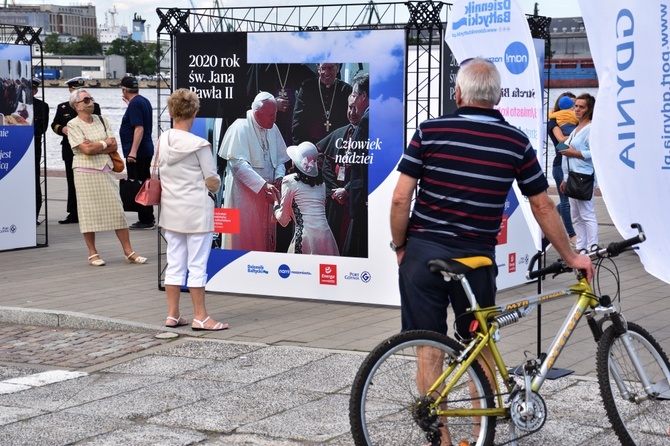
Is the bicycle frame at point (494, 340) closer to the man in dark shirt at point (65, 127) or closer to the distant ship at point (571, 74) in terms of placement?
the man in dark shirt at point (65, 127)

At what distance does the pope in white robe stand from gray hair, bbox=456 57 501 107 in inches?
172

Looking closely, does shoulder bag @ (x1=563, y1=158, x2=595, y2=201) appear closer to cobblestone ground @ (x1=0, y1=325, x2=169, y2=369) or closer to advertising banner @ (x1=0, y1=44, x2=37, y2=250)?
cobblestone ground @ (x1=0, y1=325, x2=169, y2=369)

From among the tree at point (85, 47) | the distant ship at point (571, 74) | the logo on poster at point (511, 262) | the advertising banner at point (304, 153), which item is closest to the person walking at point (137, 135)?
the advertising banner at point (304, 153)

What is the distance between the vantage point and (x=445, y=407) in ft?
15.1

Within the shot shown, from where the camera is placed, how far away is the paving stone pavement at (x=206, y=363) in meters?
5.57

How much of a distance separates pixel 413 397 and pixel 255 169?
4.79 metres

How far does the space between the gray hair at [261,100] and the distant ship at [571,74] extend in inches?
2794

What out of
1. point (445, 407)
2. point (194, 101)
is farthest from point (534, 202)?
point (194, 101)

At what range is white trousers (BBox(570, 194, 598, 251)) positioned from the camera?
36.1 ft

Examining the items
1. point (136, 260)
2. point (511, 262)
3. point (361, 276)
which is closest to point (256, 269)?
point (361, 276)

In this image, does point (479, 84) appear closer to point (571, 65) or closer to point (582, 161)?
point (582, 161)

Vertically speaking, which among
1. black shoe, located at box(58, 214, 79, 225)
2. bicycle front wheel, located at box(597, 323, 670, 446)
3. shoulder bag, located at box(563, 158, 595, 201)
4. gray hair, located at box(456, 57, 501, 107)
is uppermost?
gray hair, located at box(456, 57, 501, 107)

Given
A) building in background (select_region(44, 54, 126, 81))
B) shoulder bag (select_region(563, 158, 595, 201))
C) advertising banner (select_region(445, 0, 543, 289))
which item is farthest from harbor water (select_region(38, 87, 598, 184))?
advertising banner (select_region(445, 0, 543, 289))

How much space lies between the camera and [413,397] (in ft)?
15.3
